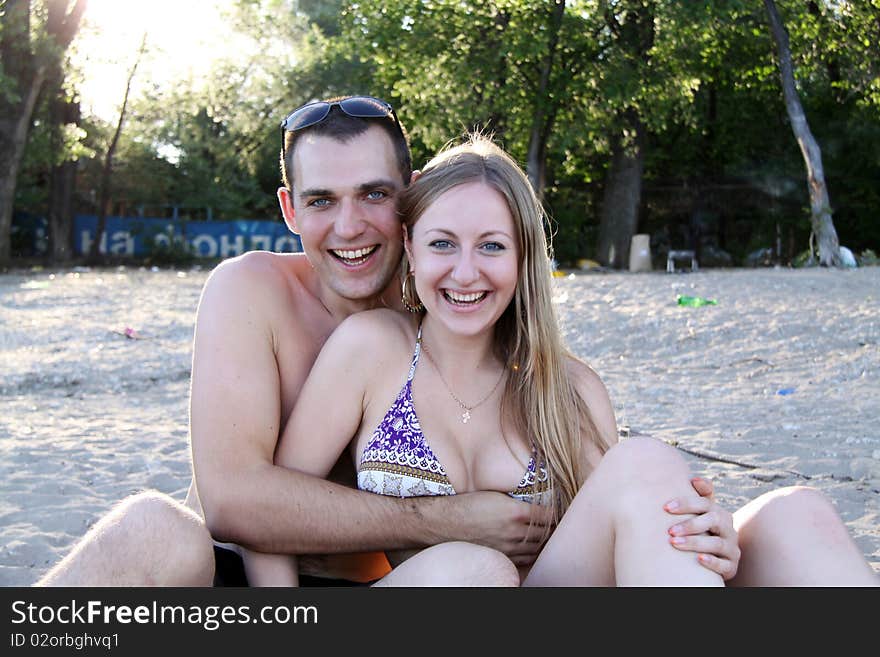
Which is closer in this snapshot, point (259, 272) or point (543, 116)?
point (259, 272)

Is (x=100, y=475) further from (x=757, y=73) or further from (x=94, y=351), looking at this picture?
(x=757, y=73)

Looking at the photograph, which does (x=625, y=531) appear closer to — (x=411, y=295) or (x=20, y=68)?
(x=411, y=295)

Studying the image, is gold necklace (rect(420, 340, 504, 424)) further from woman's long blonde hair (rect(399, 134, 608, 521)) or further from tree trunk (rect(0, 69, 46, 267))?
tree trunk (rect(0, 69, 46, 267))

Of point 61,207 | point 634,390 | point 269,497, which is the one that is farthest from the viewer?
point 61,207

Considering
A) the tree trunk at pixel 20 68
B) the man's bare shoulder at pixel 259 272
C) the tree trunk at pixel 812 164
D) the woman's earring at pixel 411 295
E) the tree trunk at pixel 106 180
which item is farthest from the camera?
the tree trunk at pixel 106 180

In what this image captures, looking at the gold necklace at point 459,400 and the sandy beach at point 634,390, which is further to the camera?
the sandy beach at point 634,390

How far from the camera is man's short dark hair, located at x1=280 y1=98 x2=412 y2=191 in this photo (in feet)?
9.43

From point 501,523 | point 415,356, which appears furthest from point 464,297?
point 501,523

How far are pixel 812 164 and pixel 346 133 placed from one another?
51.4ft

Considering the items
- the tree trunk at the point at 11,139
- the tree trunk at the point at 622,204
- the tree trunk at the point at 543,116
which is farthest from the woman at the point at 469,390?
the tree trunk at the point at 622,204

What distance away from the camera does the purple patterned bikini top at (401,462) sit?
8.36 feet

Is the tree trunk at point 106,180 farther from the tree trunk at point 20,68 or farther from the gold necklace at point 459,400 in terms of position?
the gold necklace at point 459,400

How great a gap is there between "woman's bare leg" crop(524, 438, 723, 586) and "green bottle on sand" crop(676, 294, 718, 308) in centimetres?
876

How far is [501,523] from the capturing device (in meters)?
2.53
